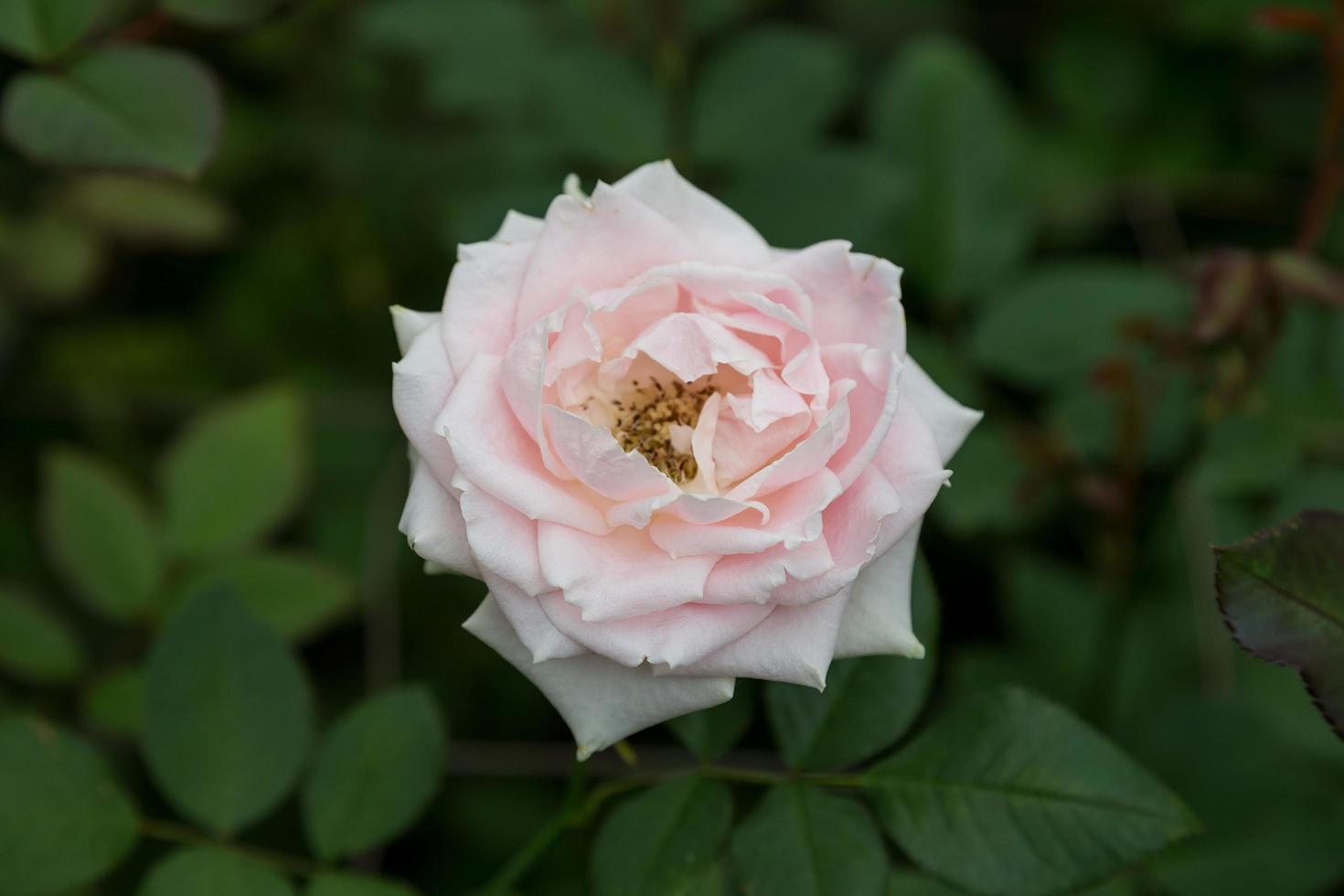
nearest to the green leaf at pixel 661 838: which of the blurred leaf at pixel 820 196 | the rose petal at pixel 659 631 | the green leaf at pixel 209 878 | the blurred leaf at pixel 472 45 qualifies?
the rose petal at pixel 659 631

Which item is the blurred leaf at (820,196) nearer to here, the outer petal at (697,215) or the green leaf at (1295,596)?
the outer petal at (697,215)

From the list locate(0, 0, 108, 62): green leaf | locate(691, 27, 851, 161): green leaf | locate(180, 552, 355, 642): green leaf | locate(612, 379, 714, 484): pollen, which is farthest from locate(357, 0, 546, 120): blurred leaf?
locate(612, 379, 714, 484): pollen

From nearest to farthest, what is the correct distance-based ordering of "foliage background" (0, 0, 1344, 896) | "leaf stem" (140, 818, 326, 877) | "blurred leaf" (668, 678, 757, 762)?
"blurred leaf" (668, 678, 757, 762), "leaf stem" (140, 818, 326, 877), "foliage background" (0, 0, 1344, 896)

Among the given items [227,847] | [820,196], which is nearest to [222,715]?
[227,847]

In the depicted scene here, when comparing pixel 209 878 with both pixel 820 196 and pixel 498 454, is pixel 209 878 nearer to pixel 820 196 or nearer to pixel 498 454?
pixel 498 454

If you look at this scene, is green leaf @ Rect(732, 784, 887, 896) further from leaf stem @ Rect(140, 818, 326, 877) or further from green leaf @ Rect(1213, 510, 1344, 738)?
leaf stem @ Rect(140, 818, 326, 877)

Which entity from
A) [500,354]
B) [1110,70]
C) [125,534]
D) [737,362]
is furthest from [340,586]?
[1110,70]
